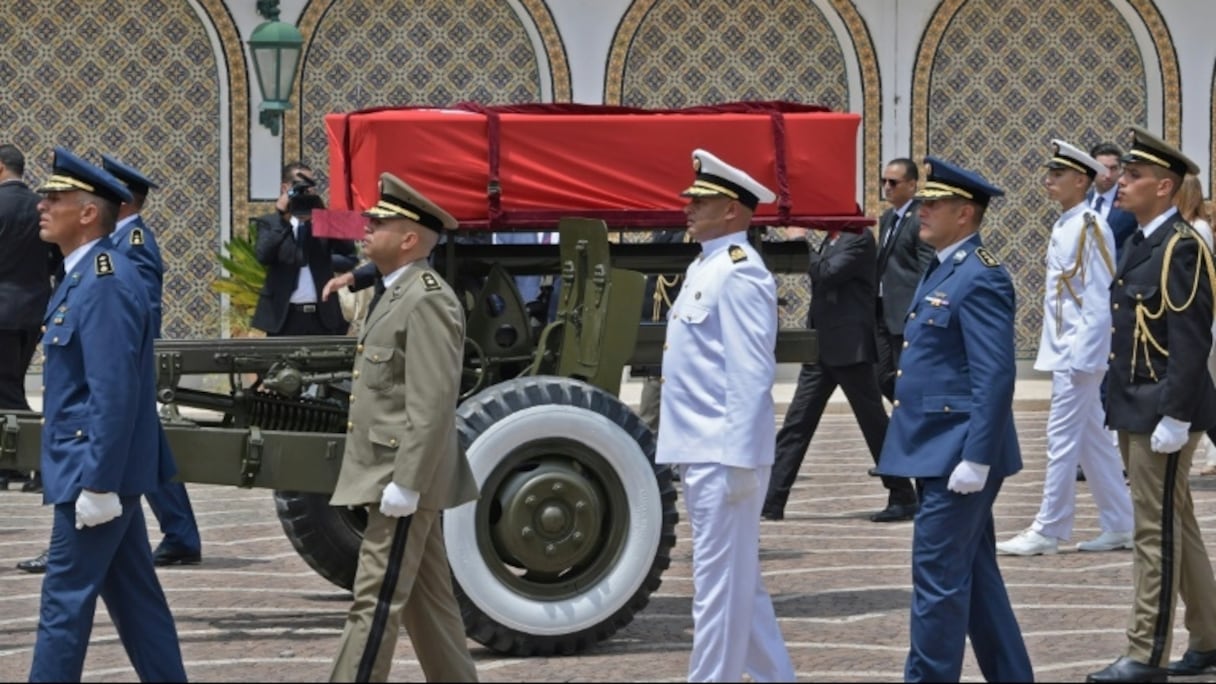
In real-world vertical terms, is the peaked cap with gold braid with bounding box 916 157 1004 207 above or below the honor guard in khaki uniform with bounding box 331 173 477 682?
above

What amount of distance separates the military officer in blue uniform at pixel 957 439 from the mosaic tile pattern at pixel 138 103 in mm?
12389

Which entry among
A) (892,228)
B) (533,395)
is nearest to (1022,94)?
(892,228)

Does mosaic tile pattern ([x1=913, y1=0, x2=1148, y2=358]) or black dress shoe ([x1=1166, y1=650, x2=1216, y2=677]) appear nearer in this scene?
black dress shoe ([x1=1166, y1=650, x2=1216, y2=677])

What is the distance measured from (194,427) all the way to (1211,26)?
1336 centimetres

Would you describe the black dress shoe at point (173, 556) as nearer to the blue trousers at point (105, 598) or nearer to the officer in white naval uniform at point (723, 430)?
the blue trousers at point (105, 598)

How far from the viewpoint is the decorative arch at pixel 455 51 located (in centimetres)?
1872

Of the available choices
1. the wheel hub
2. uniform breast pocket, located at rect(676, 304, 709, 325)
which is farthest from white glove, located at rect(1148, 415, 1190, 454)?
the wheel hub

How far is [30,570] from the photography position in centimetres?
980

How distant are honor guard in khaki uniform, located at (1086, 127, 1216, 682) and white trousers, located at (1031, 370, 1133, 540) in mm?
2658

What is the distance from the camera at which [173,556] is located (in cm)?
1000

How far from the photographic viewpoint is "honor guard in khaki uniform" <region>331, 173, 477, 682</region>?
650cm

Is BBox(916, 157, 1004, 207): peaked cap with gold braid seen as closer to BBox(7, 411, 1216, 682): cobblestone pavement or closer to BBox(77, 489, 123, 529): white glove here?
BBox(7, 411, 1216, 682): cobblestone pavement

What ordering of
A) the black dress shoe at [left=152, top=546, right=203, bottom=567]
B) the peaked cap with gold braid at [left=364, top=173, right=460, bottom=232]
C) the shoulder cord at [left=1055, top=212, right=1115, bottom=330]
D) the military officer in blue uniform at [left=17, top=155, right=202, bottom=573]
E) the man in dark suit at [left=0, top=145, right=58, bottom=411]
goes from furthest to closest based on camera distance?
the man in dark suit at [left=0, top=145, right=58, bottom=411] < the shoulder cord at [left=1055, top=212, right=1115, bottom=330] < the black dress shoe at [left=152, top=546, right=203, bottom=567] < the military officer in blue uniform at [left=17, top=155, right=202, bottom=573] < the peaked cap with gold braid at [left=364, top=173, right=460, bottom=232]

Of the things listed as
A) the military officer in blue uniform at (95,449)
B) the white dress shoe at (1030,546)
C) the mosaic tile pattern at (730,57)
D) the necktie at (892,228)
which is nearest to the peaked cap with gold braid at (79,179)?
the military officer in blue uniform at (95,449)
